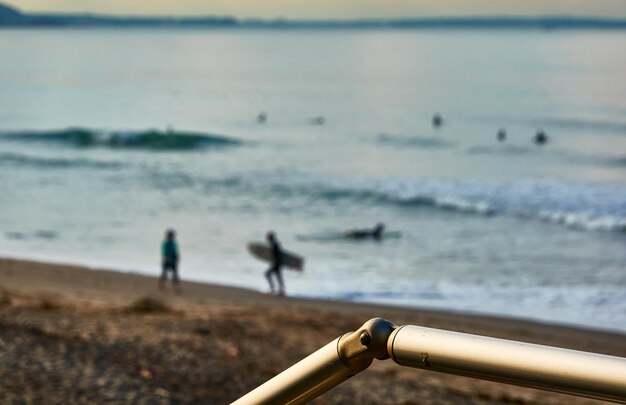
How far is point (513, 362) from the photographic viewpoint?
147cm

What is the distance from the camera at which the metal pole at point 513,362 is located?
140 cm

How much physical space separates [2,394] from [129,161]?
37.1 metres

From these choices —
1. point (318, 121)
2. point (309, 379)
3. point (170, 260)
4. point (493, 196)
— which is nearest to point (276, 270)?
point (170, 260)

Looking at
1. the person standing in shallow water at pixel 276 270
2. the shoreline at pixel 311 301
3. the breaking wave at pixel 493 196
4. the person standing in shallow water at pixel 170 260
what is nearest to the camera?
the shoreline at pixel 311 301

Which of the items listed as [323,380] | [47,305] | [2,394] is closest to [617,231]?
[47,305]

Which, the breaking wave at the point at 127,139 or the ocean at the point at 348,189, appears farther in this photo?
the breaking wave at the point at 127,139

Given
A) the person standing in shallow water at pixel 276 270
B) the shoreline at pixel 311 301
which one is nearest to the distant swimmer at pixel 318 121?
the shoreline at pixel 311 301

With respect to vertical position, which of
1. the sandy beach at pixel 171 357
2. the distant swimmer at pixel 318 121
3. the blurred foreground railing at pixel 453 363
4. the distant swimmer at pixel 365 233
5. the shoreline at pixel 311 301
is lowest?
the shoreline at pixel 311 301

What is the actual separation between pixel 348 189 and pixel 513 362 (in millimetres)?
33358

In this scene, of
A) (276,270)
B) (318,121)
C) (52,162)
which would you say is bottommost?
(276,270)

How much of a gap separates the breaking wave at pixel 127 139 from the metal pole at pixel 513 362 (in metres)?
48.6

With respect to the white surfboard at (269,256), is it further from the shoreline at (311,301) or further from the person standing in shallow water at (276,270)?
the shoreline at (311,301)

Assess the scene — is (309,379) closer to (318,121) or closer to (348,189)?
(348,189)

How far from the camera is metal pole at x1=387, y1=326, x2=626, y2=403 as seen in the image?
1.40 metres
